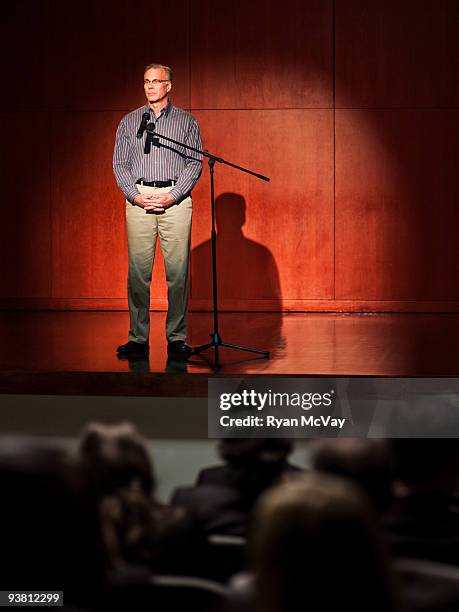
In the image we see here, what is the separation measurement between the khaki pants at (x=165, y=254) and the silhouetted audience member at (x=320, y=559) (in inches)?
128

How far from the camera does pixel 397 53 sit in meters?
6.50

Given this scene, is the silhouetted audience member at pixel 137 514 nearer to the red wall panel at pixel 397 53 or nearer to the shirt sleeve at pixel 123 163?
the shirt sleeve at pixel 123 163

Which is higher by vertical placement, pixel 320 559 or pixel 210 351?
pixel 320 559

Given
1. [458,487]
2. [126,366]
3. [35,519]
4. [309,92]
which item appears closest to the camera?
[35,519]

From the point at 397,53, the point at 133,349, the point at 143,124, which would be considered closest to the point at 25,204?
the point at 397,53

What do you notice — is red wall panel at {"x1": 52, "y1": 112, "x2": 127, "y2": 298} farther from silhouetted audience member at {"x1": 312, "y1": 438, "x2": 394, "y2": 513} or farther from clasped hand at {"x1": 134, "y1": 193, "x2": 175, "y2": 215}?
silhouetted audience member at {"x1": 312, "y1": 438, "x2": 394, "y2": 513}

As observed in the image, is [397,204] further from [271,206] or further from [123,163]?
[123,163]

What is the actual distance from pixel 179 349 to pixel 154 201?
685 millimetres

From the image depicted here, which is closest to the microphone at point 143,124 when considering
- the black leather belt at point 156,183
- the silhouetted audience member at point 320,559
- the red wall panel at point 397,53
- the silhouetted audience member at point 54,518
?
the black leather belt at point 156,183

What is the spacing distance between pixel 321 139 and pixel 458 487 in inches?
231

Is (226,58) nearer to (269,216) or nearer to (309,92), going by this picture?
(309,92)

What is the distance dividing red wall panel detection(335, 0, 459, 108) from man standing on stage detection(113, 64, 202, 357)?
116 inches

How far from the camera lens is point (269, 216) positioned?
6.73 metres

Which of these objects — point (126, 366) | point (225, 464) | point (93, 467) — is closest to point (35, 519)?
point (93, 467)
